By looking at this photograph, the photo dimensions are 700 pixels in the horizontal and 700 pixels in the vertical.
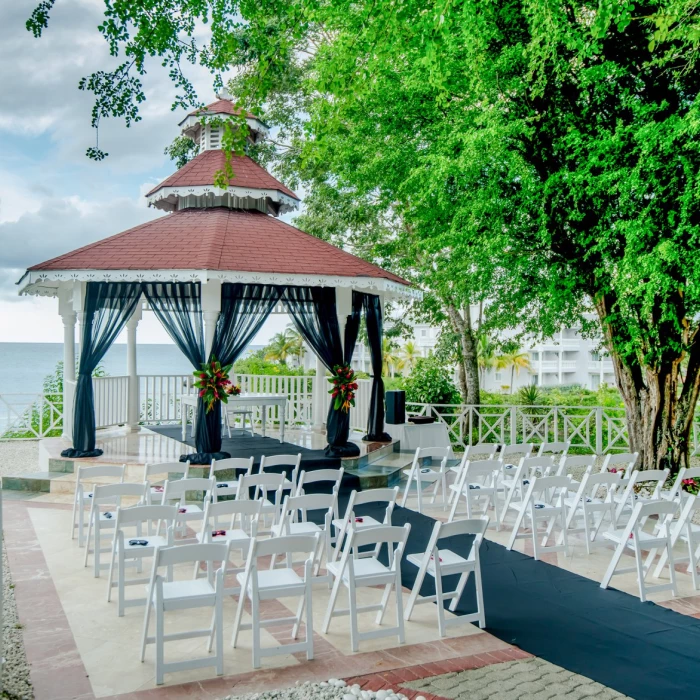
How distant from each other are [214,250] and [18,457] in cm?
587

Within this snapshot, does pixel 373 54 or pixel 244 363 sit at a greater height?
pixel 373 54

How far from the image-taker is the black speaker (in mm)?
13164

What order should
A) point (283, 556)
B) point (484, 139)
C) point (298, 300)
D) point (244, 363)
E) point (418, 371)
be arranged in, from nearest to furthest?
point (283, 556) < point (484, 139) < point (298, 300) < point (418, 371) < point (244, 363)

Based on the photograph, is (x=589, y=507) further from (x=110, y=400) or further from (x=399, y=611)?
(x=110, y=400)

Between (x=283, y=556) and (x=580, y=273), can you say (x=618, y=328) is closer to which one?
(x=580, y=273)

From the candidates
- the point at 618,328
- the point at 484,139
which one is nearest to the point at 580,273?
the point at 618,328

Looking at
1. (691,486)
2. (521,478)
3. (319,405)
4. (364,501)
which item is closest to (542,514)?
(521,478)

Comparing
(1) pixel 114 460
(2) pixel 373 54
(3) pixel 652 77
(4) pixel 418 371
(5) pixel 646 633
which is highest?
(3) pixel 652 77

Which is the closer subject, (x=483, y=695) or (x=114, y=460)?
(x=483, y=695)

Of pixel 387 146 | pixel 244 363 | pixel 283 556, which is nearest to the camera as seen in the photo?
pixel 283 556

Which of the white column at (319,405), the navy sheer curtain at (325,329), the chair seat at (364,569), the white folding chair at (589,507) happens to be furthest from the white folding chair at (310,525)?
the white column at (319,405)

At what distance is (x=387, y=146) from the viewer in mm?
12758

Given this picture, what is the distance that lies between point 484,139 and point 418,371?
7.73 metres

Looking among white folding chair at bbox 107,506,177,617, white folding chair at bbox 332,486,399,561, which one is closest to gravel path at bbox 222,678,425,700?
white folding chair at bbox 107,506,177,617
